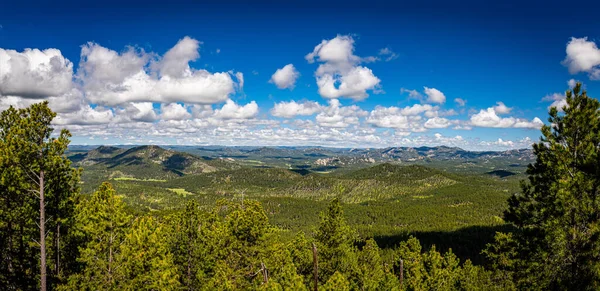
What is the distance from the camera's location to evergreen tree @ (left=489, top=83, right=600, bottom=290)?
889 inches

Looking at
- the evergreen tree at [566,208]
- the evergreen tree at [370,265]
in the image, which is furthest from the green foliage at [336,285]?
the evergreen tree at [370,265]

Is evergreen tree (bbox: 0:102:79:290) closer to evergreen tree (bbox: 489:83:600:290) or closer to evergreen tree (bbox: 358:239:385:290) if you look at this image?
evergreen tree (bbox: 489:83:600:290)

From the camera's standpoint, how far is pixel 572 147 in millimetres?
24703

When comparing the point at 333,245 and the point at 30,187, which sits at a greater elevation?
the point at 30,187

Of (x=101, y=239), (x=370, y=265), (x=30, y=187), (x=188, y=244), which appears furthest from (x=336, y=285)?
(x=370, y=265)

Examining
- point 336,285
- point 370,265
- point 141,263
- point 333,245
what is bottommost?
point 370,265

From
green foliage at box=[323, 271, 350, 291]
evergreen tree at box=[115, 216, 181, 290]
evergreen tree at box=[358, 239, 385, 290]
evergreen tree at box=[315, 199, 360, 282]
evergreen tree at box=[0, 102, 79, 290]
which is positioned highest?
evergreen tree at box=[0, 102, 79, 290]

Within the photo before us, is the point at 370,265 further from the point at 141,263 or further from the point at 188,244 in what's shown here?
the point at 141,263

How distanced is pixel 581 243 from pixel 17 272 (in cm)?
4449

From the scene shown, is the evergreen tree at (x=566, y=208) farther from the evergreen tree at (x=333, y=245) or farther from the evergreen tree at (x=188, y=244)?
the evergreen tree at (x=188, y=244)

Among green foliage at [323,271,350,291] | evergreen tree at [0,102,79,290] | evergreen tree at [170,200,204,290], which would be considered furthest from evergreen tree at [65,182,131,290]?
green foliage at [323,271,350,291]

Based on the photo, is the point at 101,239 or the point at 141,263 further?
the point at 101,239

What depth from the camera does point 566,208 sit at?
23.3m

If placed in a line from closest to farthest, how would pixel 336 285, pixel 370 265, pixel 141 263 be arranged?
pixel 141 263 < pixel 336 285 < pixel 370 265
